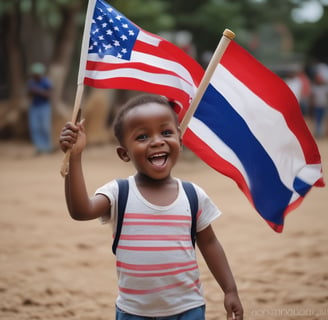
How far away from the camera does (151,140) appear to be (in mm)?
2195

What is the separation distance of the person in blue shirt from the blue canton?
29.7ft

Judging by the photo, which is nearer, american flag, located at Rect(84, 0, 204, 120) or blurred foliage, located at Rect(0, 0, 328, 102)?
american flag, located at Rect(84, 0, 204, 120)

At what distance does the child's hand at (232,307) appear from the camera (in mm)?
2316

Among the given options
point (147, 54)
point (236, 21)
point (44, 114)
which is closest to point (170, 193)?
point (147, 54)

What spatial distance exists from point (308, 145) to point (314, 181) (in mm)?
193

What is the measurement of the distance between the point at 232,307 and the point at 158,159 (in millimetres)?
736

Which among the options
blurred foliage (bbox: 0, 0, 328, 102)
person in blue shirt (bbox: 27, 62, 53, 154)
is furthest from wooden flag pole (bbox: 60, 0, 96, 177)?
blurred foliage (bbox: 0, 0, 328, 102)

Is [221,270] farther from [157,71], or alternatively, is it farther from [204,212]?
[157,71]

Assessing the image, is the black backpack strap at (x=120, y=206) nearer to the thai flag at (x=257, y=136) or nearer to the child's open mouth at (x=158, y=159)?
the child's open mouth at (x=158, y=159)

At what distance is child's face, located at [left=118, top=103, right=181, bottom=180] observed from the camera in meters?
2.19

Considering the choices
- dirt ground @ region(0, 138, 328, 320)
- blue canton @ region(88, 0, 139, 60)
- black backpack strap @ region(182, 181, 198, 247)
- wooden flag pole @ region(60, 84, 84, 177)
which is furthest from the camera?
dirt ground @ region(0, 138, 328, 320)

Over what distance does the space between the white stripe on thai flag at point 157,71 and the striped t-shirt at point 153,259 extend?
726 millimetres

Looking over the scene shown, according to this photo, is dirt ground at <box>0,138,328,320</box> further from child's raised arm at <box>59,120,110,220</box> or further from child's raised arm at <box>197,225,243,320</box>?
child's raised arm at <box>59,120,110,220</box>

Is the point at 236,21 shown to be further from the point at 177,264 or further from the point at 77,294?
the point at 177,264
